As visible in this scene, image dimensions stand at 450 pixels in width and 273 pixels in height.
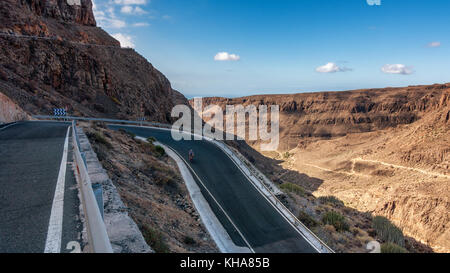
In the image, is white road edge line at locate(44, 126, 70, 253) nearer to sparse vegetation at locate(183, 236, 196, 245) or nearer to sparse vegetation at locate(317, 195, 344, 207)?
sparse vegetation at locate(183, 236, 196, 245)

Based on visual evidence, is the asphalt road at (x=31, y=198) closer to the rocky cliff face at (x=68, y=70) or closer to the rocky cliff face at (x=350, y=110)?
the rocky cliff face at (x=68, y=70)

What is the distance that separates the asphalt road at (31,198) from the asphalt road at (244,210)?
7.40m

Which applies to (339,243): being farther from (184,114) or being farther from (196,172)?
(184,114)

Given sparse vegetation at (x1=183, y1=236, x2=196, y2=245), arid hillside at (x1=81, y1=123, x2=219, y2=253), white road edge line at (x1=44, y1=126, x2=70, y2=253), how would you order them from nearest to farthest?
white road edge line at (x1=44, y1=126, x2=70, y2=253), arid hillside at (x1=81, y1=123, x2=219, y2=253), sparse vegetation at (x1=183, y1=236, x2=196, y2=245)

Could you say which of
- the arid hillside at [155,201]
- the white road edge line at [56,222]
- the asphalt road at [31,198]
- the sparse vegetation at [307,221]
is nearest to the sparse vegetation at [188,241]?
the arid hillside at [155,201]

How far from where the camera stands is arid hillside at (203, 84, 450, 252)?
1287 inches

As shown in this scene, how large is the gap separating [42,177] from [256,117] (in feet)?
406

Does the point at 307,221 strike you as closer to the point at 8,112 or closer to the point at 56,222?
the point at 56,222

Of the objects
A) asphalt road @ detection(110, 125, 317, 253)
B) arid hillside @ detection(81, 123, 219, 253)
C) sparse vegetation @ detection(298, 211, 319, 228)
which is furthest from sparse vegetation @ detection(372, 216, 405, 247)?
arid hillside @ detection(81, 123, 219, 253)

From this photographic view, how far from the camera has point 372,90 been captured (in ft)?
390

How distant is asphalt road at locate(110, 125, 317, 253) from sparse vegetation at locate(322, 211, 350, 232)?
429 cm

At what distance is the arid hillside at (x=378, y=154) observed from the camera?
32688mm

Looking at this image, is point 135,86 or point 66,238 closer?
point 66,238
